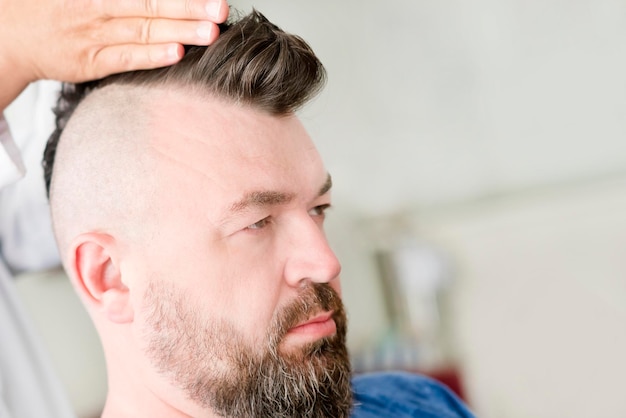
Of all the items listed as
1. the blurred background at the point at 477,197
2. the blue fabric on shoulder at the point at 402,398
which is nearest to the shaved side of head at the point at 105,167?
the blue fabric on shoulder at the point at 402,398

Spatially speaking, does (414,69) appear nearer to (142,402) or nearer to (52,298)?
(52,298)

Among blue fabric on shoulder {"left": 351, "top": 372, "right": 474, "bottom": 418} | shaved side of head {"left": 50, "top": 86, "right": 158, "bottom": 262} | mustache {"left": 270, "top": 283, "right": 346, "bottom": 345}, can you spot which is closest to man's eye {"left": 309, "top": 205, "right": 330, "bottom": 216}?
mustache {"left": 270, "top": 283, "right": 346, "bottom": 345}

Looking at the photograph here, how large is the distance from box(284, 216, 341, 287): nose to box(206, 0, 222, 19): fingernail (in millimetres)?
343

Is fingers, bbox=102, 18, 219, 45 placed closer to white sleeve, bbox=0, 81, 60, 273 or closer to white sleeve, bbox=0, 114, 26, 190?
white sleeve, bbox=0, 114, 26, 190

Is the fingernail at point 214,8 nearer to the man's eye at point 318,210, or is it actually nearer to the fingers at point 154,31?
the fingers at point 154,31

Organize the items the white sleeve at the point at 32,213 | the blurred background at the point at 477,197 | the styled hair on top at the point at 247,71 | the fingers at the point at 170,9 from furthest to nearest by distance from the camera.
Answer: the blurred background at the point at 477,197 → the white sleeve at the point at 32,213 → the styled hair on top at the point at 247,71 → the fingers at the point at 170,9

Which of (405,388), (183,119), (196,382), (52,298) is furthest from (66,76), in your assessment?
(52,298)

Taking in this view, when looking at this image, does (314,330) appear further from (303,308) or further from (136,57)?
(136,57)

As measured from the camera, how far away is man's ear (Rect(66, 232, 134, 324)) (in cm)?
118

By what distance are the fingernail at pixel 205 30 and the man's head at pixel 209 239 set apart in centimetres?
6

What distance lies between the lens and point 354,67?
348cm

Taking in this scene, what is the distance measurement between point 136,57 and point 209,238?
1.00 ft

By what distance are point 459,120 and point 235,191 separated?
2363 mm

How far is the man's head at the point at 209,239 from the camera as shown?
1146 millimetres
